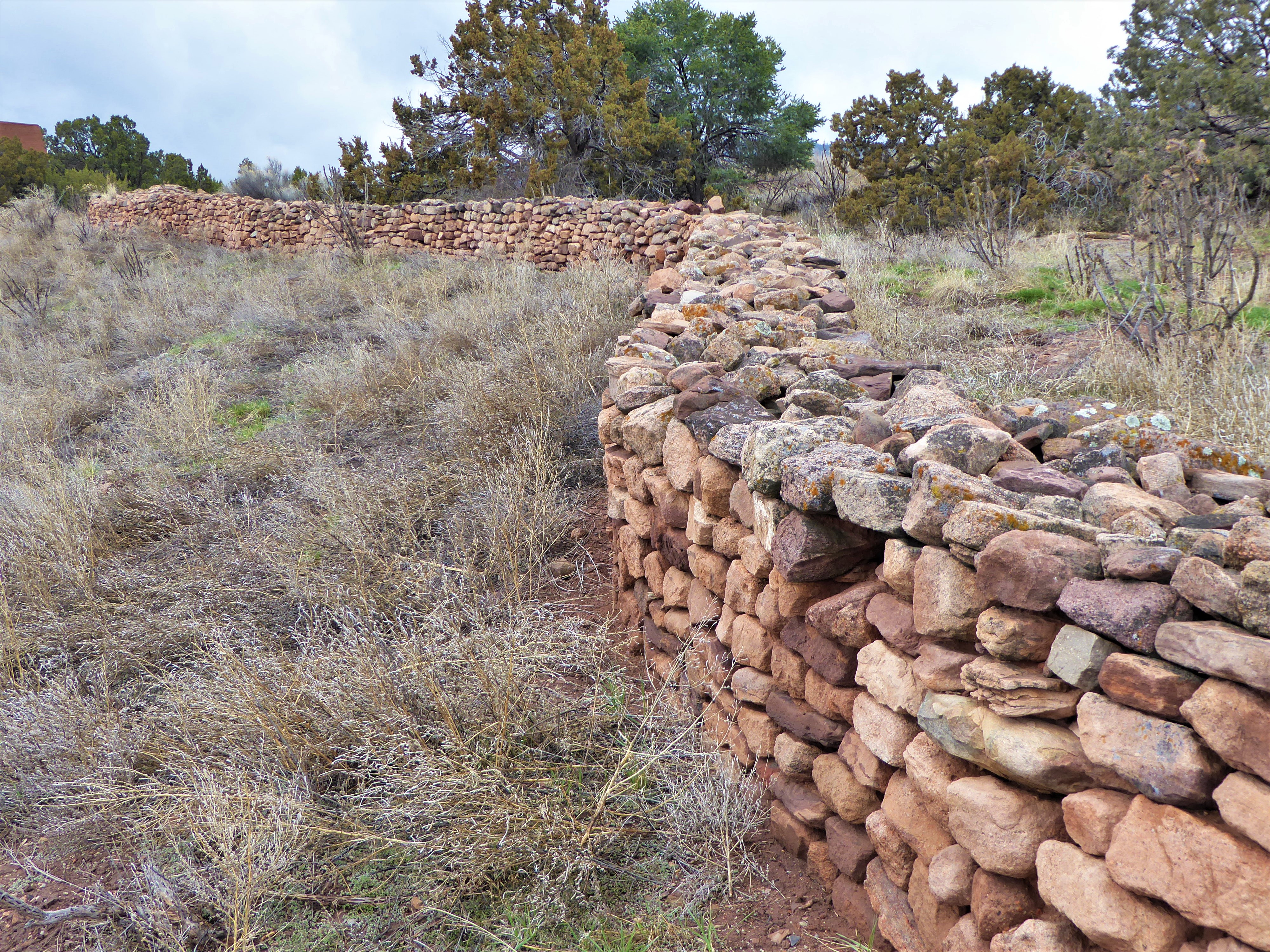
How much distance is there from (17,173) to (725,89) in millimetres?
19215

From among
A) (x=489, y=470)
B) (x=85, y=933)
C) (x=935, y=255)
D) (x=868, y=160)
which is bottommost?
(x=85, y=933)

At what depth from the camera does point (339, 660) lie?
2.66 m

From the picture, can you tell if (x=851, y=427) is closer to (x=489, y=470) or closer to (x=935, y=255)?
(x=489, y=470)

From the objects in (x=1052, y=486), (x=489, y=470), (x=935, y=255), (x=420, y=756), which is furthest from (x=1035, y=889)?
(x=935, y=255)

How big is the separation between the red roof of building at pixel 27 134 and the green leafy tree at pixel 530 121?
1765cm

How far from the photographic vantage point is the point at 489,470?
4.23 metres

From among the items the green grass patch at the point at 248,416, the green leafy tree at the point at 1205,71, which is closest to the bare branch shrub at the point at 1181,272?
the green grass patch at the point at 248,416

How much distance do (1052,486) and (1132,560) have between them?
51cm

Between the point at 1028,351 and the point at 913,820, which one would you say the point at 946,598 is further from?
the point at 1028,351

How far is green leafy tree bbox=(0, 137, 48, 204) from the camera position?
68.9ft

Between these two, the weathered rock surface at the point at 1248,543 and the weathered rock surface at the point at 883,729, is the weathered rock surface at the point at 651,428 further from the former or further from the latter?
the weathered rock surface at the point at 1248,543

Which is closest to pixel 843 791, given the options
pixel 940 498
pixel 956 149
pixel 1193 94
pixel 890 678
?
pixel 890 678

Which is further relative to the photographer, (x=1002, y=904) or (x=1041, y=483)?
(x=1041, y=483)

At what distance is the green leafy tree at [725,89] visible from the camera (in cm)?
1575
